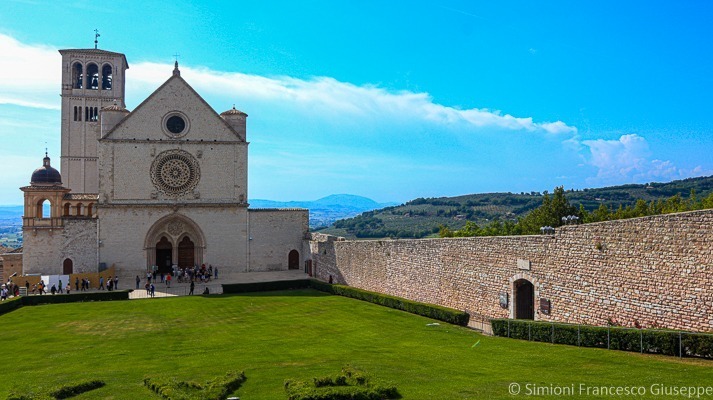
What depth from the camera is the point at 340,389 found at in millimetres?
11547

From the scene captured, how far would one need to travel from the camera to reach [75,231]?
136ft

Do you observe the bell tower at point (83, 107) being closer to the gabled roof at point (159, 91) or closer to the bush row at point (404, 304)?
the gabled roof at point (159, 91)

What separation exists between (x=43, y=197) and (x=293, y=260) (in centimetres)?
1984

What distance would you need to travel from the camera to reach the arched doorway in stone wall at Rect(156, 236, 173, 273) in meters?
44.5

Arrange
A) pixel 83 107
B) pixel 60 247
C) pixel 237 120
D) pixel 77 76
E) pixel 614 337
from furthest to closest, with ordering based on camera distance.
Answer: pixel 77 76
pixel 83 107
pixel 237 120
pixel 60 247
pixel 614 337

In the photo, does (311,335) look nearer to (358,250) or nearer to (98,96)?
(358,250)

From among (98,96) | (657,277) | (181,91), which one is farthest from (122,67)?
(657,277)

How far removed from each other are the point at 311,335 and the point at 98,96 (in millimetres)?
42118

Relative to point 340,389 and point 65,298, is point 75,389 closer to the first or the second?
point 340,389

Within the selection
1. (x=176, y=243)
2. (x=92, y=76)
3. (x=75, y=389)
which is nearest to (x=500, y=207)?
(x=92, y=76)

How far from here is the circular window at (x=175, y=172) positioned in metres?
43.9

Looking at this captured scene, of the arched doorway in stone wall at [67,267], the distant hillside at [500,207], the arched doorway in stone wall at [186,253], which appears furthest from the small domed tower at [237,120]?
the distant hillside at [500,207]

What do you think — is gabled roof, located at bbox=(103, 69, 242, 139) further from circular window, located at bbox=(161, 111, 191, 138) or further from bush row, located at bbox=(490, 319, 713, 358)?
bush row, located at bbox=(490, 319, 713, 358)

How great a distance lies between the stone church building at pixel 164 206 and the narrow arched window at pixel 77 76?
1177cm
